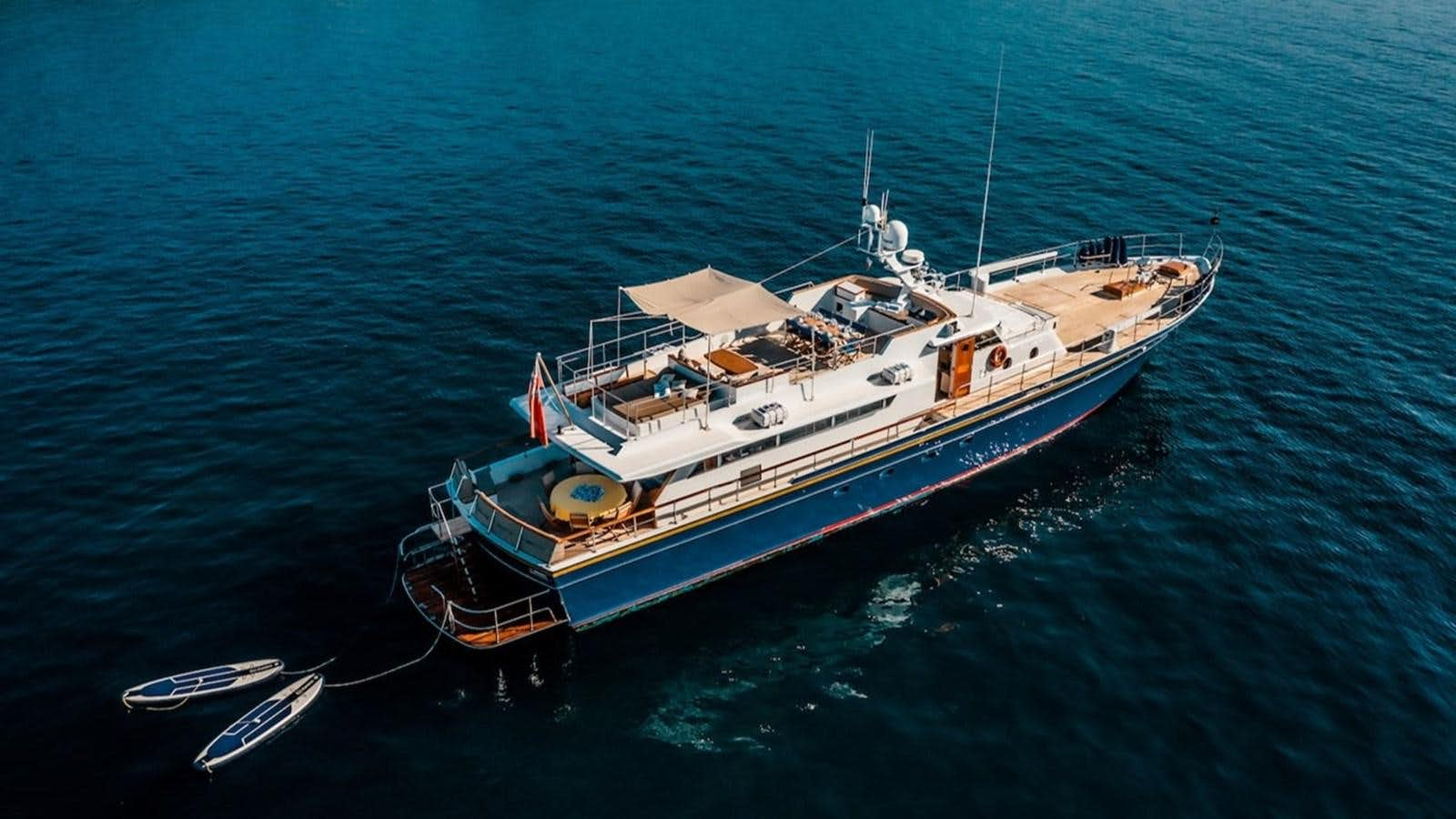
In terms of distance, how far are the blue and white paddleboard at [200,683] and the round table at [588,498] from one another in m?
9.82

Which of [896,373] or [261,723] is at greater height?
[896,373]

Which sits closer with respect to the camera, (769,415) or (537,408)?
(537,408)

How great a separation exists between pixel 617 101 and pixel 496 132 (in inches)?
468

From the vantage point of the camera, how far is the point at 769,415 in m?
34.3

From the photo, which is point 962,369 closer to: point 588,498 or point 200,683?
point 588,498

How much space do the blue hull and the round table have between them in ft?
5.46

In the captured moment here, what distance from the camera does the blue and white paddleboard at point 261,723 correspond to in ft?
91.6

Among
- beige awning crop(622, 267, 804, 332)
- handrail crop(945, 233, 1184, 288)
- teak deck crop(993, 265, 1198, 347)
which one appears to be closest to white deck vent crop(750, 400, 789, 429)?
beige awning crop(622, 267, 804, 332)

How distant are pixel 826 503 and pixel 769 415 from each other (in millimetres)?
4650

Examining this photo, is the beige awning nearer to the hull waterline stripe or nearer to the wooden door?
the wooden door

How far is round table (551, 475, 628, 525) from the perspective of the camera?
32906mm

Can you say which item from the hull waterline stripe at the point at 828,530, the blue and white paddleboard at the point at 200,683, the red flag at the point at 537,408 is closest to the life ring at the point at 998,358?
the hull waterline stripe at the point at 828,530

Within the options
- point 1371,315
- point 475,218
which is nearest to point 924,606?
point 1371,315

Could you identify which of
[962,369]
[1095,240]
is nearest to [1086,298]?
[1095,240]
